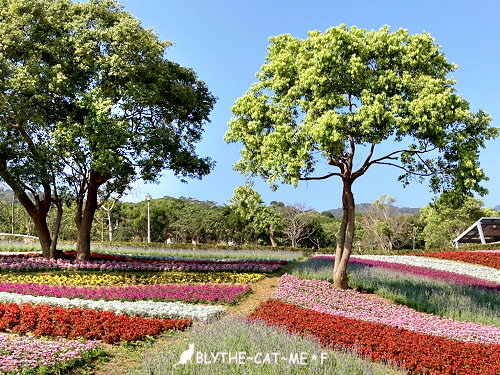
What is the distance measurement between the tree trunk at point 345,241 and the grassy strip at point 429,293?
36.3 inches

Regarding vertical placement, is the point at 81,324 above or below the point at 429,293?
above

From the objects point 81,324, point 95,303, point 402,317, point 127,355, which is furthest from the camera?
point 402,317

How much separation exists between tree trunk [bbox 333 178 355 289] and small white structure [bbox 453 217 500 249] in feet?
78.9

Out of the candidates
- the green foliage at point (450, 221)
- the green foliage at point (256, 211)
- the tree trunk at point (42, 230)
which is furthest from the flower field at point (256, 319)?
the green foliage at point (450, 221)

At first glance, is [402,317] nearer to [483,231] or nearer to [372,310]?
[372,310]

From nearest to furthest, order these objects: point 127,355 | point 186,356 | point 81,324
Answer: point 186,356 < point 127,355 < point 81,324

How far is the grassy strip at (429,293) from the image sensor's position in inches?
539

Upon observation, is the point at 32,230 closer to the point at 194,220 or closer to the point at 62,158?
the point at 194,220

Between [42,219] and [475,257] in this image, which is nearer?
[42,219]

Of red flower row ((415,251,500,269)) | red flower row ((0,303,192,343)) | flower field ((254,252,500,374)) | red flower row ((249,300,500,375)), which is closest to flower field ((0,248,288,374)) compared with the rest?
red flower row ((0,303,192,343))

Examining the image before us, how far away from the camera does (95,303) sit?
12312 millimetres

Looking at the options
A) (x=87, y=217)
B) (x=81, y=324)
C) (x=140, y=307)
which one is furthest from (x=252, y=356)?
(x=87, y=217)

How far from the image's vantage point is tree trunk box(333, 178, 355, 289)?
1608 cm

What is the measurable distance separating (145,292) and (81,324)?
4.80 metres
